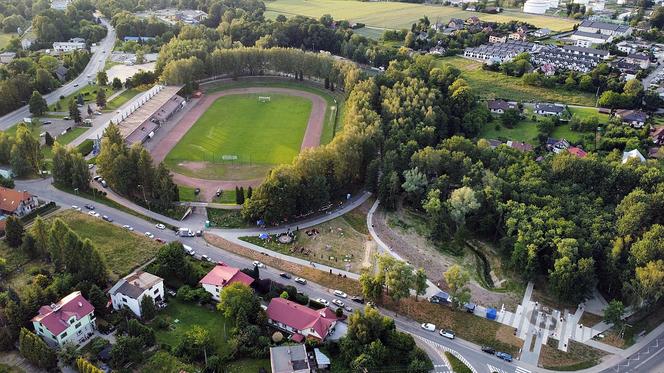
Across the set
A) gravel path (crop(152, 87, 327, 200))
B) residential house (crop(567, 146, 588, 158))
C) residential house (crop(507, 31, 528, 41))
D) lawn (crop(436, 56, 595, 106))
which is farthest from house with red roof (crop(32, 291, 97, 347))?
residential house (crop(507, 31, 528, 41))

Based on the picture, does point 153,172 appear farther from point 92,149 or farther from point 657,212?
point 657,212

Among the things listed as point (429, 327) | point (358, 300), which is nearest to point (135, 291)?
point (358, 300)

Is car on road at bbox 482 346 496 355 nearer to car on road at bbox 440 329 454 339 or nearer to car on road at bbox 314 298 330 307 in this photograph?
car on road at bbox 440 329 454 339

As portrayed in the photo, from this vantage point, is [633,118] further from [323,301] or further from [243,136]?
[323,301]

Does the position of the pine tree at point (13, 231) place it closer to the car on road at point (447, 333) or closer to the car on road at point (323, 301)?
the car on road at point (323, 301)

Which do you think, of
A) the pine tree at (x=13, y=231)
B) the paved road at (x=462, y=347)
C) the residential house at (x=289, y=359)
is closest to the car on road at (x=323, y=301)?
the paved road at (x=462, y=347)

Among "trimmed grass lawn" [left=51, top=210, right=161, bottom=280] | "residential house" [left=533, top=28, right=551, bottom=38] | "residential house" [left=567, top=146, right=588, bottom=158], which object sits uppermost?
"residential house" [left=533, top=28, right=551, bottom=38]
